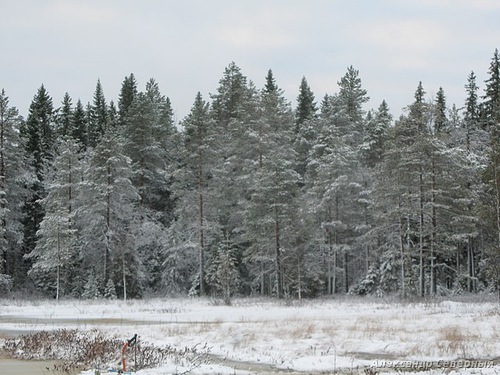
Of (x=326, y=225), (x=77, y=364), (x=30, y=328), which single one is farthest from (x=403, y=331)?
(x=326, y=225)

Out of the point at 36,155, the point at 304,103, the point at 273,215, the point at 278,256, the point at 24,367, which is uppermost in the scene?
the point at 304,103

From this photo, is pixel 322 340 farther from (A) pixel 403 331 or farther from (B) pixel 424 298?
(B) pixel 424 298

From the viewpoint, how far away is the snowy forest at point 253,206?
36969 mm

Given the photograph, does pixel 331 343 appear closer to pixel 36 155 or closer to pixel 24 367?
pixel 24 367

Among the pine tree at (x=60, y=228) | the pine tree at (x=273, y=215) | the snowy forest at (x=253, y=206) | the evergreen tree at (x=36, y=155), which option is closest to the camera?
the snowy forest at (x=253, y=206)

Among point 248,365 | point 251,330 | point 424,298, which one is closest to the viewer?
point 248,365

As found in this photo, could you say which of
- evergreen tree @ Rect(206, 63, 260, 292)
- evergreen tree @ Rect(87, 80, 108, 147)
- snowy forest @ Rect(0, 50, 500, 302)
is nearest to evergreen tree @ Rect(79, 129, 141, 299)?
snowy forest @ Rect(0, 50, 500, 302)

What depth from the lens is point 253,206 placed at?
40781 millimetres

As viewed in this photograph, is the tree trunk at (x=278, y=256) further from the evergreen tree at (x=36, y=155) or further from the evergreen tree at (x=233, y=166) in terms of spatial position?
the evergreen tree at (x=36, y=155)

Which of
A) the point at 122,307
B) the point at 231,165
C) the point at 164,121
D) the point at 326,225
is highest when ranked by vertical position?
the point at 164,121

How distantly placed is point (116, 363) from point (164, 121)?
1786 inches

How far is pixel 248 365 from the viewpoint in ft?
47.6

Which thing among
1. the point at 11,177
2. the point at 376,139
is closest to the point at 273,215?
the point at 376,139

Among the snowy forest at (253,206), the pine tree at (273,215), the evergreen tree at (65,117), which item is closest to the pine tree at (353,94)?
the snowy forest at (253,206)
